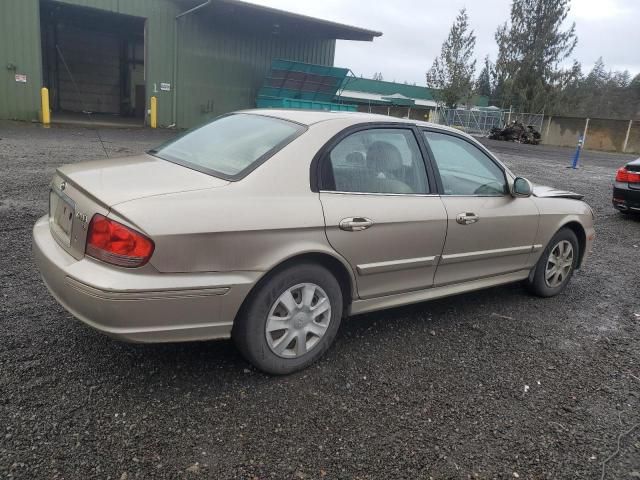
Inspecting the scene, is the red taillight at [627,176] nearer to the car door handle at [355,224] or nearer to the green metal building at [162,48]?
the car door handle at [355,224]

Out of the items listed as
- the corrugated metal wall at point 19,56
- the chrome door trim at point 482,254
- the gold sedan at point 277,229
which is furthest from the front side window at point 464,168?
the corrugated metal wall at point 19,56

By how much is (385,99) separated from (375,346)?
36.9m

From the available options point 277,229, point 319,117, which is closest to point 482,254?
point 319,117

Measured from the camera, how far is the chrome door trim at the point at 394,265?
320 cm

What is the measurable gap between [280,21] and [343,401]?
20601 mm

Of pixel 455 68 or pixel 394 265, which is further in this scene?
pixel 455 68

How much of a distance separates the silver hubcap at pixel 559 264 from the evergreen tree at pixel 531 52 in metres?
42.3

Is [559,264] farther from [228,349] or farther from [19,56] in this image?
[19,56]

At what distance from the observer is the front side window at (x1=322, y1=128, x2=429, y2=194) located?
3.15m

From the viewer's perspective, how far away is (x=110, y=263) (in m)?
2.49

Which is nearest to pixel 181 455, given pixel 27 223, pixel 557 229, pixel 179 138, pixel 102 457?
pixel 102 457

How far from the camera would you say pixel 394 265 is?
334 centimetres

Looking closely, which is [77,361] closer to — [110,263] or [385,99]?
[110,263]

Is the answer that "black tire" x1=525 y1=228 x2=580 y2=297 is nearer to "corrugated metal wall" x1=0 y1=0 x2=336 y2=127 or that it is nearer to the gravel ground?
the gravel ground
